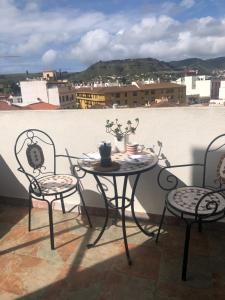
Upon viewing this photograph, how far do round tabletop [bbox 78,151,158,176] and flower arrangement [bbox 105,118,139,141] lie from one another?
0.58 ft

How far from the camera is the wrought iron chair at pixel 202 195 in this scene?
1586 mm

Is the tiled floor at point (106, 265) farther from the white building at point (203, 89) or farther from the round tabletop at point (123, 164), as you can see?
the white building at point (203, 89)

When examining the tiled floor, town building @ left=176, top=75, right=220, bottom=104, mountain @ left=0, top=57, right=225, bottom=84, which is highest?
mountain @ left=0, top=57, right=225, bottom=84

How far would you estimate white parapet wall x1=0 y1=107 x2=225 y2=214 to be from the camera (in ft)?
6.86

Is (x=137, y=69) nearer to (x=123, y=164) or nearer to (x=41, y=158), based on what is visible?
(x=41, y=158)

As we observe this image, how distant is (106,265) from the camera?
186cm

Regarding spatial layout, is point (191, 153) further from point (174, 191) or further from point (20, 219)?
point (20, 219)

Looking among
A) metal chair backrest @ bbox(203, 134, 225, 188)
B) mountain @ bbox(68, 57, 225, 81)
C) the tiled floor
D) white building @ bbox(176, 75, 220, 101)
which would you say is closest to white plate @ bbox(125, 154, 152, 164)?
metal chair backrest @ bbox(203, 134, 225, 188)

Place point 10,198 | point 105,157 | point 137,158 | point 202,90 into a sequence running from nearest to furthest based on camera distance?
point 105,157 < point 137,158 < point 10,198 < point 202,90

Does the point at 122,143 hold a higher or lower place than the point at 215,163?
higher

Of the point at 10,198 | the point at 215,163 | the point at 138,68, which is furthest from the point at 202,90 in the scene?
the point at 138,68

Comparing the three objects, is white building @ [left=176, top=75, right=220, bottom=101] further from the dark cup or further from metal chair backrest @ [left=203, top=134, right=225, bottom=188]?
the dark cup

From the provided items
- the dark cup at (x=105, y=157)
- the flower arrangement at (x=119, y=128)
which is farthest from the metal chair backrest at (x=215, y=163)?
the dark cup at (x=105, y=157)

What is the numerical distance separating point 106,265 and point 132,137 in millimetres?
1102
